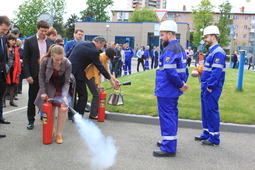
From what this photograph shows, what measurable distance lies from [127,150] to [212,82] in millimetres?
1919

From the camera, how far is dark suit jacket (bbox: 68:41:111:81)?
5.99 meters

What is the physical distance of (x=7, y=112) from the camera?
707 cm

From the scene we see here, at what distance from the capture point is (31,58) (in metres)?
5.69

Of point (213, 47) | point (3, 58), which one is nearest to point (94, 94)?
point (3, 58)

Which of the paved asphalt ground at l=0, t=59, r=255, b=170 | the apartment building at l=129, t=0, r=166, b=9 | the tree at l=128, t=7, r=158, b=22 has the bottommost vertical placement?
the paved asphalt ground at l=0, t=59, r=255, b=170

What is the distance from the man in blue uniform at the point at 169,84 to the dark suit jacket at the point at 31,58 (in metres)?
2.68

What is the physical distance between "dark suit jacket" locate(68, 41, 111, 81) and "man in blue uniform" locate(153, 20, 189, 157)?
1902 mm

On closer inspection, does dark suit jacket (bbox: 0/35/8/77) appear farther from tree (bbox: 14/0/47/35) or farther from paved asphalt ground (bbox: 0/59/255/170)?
tree (bbox: 14/0/47/35)

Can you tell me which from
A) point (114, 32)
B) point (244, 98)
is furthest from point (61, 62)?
point (114, 32)

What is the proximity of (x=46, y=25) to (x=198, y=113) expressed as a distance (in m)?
4.13

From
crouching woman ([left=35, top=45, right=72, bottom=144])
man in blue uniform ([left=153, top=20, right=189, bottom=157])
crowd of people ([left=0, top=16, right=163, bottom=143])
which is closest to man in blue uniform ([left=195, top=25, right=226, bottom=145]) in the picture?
man in blue uniform ([left=153, top=20, right=189, bottom=157])

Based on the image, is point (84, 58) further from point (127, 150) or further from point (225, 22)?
point (225, 22)

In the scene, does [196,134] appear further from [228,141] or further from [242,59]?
[242,59]

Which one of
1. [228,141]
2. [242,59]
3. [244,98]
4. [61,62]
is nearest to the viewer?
[61,62]
